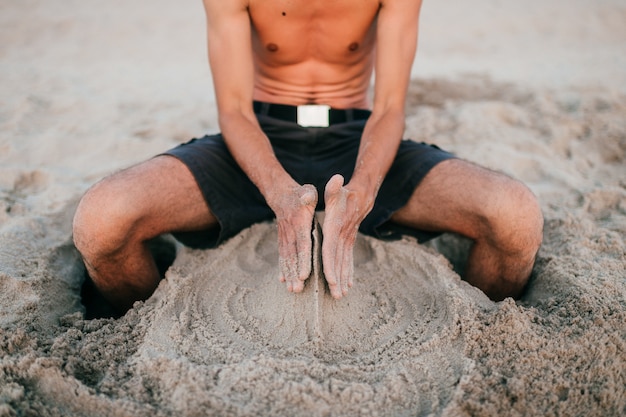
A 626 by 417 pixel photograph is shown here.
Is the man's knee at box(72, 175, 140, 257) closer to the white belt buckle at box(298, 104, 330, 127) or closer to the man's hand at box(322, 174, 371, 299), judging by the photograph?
the man's hand at box(322, 174, 371, 299)

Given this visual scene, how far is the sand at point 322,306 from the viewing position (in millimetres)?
1274

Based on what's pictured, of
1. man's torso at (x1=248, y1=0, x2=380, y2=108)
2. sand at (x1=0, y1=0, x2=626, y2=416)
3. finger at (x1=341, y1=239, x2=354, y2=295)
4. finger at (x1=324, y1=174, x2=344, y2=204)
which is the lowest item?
sand at (x1=0, y1=0, x2=626, y2=416)

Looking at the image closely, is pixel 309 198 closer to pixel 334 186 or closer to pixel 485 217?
pixel 334 186

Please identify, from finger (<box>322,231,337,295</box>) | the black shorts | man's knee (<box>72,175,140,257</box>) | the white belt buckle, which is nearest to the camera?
finger (<box>322,231,337,295</box>)

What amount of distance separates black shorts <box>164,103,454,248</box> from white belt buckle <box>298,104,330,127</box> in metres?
0.05

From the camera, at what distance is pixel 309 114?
2152 mm

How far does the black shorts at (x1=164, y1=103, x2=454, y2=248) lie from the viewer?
186cm

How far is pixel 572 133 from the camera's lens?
2902mm

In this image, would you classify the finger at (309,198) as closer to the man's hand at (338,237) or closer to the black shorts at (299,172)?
the man's hand at (338,237)

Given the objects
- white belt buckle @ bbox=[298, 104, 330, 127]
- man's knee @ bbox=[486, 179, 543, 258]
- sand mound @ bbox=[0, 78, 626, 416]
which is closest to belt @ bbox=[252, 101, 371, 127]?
white belt buckle @ bbox=[298, 104, 330, 127]

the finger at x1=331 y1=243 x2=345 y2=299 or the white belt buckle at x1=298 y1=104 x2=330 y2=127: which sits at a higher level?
the white belt buckle at x1=298 y1=104 x2=330 y2=127

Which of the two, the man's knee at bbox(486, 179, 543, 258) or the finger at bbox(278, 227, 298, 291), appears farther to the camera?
the man's knee at bbox(486, 179, 543, 258)

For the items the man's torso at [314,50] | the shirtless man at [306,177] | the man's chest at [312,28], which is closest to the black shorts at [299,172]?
the shirtless man at [306,177]

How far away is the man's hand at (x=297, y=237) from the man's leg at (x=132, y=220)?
424mm
